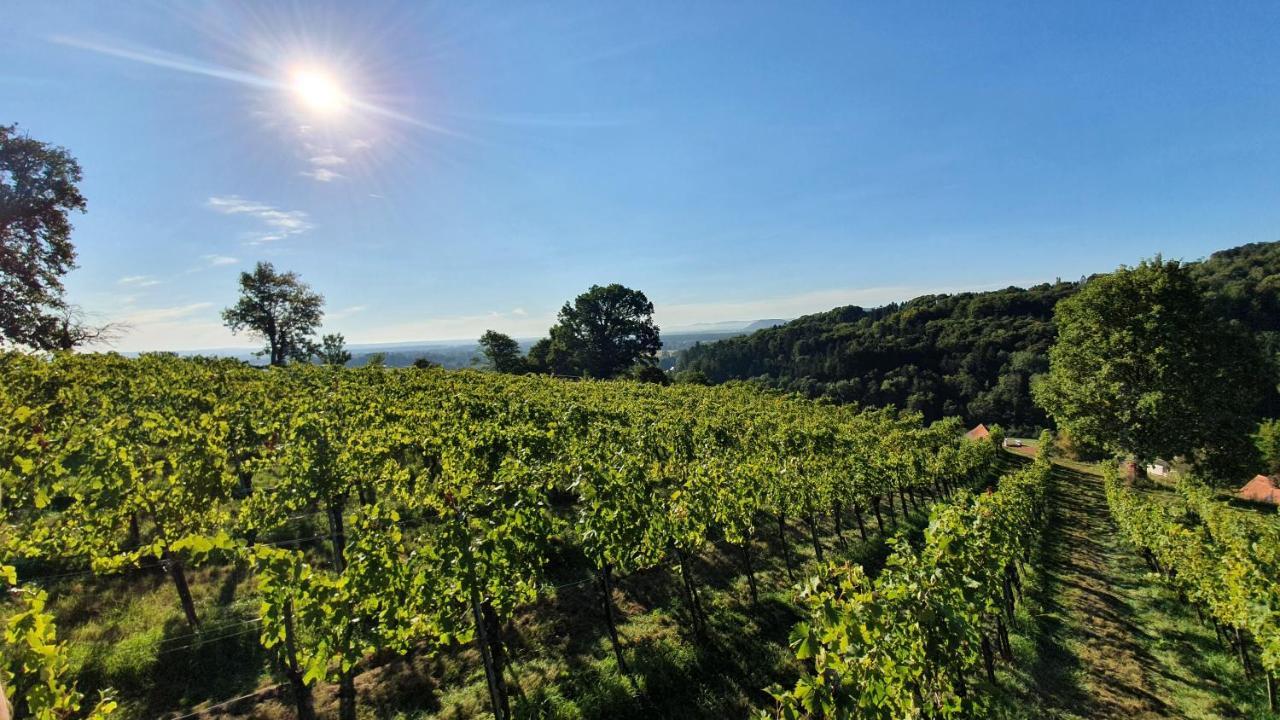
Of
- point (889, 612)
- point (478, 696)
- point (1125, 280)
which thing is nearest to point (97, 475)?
point (478, 696)

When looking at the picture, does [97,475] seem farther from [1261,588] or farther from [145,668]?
[1261,588]

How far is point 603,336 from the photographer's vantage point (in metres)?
70.1

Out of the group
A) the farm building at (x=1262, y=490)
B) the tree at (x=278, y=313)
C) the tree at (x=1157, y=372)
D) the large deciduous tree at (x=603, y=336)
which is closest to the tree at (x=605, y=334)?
the large deciduous tree at (x=603, y=336)

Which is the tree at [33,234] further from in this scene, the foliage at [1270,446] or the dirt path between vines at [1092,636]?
the foliage at [1270,446]

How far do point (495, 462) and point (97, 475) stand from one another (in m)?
8.31

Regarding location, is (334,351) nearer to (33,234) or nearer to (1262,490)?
(33,234)

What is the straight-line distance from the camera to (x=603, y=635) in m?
11.5

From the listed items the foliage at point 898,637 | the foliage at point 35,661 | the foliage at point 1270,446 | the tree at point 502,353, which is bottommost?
the foliage at point 1270,446

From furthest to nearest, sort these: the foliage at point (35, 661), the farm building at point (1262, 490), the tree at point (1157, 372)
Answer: the farm building at point (1262, 490)
the tree at point (1157, 372)
the foliage at point (35, 661)

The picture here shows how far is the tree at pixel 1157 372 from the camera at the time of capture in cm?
2472

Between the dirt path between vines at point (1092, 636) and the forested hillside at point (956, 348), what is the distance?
6940cm

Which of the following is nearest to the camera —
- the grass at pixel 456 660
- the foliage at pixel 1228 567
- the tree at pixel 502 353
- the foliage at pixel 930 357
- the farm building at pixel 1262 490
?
the foliage at pixel 1228 567

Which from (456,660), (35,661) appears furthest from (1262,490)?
(35,661)

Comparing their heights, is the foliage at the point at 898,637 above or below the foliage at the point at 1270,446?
above
